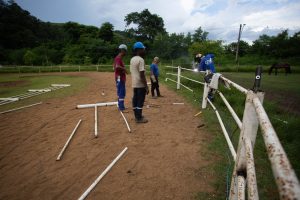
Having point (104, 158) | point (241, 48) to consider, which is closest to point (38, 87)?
point (104, 158)

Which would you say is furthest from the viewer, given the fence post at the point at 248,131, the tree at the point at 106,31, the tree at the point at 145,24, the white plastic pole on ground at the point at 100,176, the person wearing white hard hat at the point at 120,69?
the tree at the point at 145,24

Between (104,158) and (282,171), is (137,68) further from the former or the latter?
(282,171)

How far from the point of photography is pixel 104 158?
11.1 ft

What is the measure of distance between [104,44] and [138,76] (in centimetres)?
3696

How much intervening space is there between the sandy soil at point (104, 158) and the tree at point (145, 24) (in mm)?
47972

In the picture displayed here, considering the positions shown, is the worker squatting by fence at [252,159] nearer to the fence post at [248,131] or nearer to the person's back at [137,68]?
the fence post at [248,131]

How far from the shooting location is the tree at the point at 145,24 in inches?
1982

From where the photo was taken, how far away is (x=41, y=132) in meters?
4.64

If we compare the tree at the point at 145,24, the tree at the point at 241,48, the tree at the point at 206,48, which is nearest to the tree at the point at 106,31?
the tree at the point at 145,24

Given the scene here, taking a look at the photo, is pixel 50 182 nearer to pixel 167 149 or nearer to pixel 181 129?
pixel 167 149

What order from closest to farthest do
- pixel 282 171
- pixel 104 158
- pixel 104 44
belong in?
pixel 282 171 → pixel 104 158 → pixel 104 44

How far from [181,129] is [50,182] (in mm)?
2855

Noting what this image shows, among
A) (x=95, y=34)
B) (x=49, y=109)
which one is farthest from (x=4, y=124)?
(x=95, y=34)

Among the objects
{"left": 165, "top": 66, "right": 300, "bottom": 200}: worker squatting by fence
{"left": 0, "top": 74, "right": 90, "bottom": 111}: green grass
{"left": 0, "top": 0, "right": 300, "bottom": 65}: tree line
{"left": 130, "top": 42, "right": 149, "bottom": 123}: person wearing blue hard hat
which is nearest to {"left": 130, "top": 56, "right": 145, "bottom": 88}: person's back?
{"left": 130, "top": 42, "right": 149, "bottom": 123}: person wearing blue hard hat
